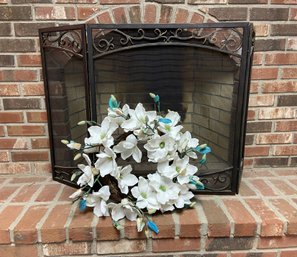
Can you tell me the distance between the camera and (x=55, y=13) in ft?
4.20

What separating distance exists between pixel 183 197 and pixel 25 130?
88 centimetres

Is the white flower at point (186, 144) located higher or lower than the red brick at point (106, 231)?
higher

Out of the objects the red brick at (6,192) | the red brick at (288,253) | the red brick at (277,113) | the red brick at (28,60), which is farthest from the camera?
the red brick at (277,113)

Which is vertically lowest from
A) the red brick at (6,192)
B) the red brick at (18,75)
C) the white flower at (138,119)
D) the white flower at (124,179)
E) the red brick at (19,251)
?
the red brick at (19,251)

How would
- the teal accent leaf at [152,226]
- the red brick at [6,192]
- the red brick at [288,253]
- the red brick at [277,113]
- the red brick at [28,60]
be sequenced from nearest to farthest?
the teal accent leaf at [152,226]
the red brick at [288,253]
the red brick at [6,192]
the red brick at [28,60]
the red brick at [277,113]

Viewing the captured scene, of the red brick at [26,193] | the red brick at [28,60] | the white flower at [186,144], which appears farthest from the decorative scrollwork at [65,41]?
the red brick at [26,193]

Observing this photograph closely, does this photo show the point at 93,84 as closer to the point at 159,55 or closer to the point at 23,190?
the point at 159,55

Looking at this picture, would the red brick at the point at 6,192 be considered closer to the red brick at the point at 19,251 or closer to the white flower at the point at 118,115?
the red brick at the point at 19,251

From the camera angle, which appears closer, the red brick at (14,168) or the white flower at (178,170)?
the white flower at (178,170)

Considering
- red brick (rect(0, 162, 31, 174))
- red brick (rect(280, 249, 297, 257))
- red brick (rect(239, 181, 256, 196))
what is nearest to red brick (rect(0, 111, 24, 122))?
red brick (rect(0, 162, 31, 174))

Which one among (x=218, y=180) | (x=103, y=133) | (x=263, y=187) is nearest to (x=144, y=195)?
(x=103, y=133)

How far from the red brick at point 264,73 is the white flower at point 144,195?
794 mm

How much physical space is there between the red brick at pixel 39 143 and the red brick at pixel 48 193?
8.9 inches

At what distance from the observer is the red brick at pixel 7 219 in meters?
1.01
